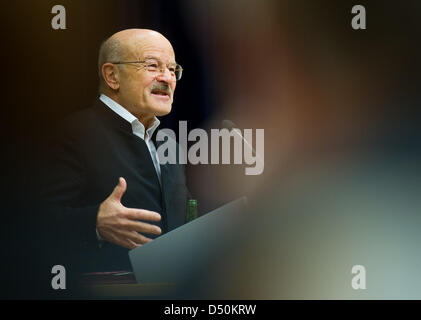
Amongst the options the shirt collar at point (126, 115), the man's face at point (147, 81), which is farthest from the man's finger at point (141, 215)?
the man's face at point (147, 81)

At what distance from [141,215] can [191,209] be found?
299 mm

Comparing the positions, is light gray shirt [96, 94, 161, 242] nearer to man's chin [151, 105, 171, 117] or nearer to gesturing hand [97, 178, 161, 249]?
man's chin [151, 105, 171, 117]

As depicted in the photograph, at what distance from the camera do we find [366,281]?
3602 millimetres

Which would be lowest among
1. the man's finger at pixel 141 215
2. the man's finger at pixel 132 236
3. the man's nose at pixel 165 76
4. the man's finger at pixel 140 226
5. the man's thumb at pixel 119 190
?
the man's finger at pixel 132 236

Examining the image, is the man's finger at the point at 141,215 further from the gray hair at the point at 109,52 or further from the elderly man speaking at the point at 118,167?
the gray hair at the point at 109,52

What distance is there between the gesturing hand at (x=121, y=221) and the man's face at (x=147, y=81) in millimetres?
428

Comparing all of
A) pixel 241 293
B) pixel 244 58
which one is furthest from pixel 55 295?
pixel 244 58

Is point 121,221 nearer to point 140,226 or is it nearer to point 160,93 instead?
point 140,226

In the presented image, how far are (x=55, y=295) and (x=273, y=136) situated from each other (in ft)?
4.80

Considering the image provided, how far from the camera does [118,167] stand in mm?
3494

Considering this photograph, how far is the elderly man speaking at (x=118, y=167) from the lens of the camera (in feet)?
11.4

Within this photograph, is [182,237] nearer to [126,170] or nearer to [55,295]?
[126,170]

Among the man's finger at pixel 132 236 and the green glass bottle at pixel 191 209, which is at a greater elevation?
the green glass bottle at pixel 191 209

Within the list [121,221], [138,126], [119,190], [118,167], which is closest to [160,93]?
[138,126]
